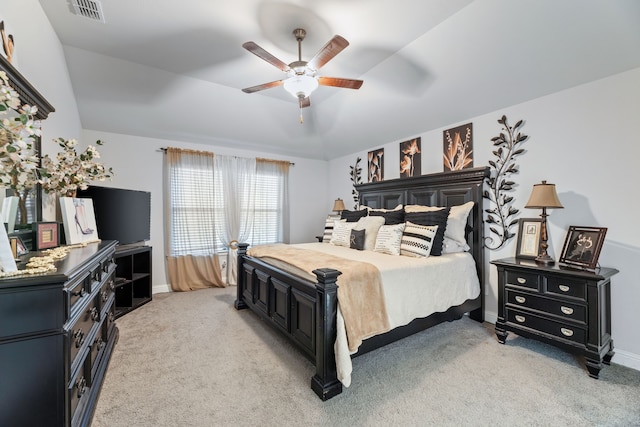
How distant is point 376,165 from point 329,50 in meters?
2.80

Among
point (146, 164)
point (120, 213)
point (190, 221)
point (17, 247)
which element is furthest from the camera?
point (190, 221)

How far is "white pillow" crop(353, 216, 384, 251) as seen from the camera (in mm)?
3396

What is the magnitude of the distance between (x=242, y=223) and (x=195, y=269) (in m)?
1.08

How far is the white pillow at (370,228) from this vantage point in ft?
11.1

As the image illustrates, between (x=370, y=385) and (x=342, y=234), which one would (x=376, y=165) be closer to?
(x=342, y=234)

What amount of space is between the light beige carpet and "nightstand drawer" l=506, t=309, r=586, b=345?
220mm

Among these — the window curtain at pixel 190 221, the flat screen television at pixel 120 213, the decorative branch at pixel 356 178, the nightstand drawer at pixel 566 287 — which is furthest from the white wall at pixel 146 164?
the nightstand drawer at pixel 566 287

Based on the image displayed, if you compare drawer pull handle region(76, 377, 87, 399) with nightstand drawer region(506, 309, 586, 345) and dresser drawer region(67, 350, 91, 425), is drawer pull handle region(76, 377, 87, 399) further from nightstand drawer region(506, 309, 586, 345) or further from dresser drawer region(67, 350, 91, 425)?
nightstand drawer region(506, 309, 586, 345)

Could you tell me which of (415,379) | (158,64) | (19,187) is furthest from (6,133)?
(415,379)

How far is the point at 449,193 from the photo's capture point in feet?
11.1

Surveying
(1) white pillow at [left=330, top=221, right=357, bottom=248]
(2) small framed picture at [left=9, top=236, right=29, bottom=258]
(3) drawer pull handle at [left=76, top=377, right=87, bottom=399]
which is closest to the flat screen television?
(2) small framed picture at [left=9, top=236, right=29, bottom=258]

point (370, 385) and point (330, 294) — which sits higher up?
point (330, 294)

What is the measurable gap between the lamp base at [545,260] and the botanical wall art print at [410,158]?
5.99ft

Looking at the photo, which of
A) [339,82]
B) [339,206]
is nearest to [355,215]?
[339,206]
